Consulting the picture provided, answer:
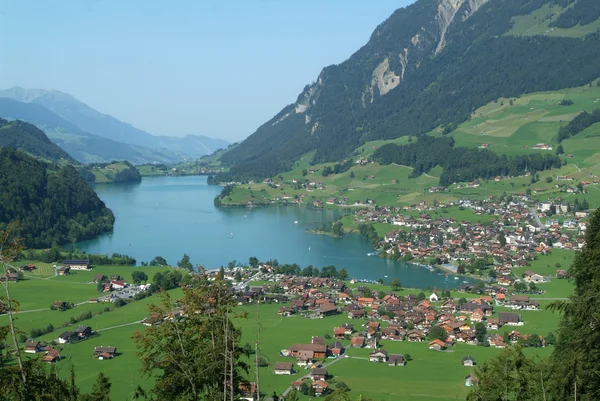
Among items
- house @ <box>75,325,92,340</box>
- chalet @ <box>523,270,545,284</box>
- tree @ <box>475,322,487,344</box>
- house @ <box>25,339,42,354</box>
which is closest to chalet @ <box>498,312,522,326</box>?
tree @ <box>475,322,487,344</box>

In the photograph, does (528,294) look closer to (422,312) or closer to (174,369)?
(422,312)

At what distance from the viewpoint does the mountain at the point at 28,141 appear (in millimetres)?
85875

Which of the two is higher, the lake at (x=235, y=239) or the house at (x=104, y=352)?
the lake at (x=235, y=239)

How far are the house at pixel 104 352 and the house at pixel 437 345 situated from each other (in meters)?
10.0

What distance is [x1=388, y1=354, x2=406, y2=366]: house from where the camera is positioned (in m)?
19.7

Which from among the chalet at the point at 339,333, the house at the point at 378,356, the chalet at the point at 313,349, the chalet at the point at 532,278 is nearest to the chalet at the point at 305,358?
the chalet at the point at 313,349

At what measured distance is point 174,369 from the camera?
711 centimetres

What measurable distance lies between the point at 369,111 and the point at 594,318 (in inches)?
3837

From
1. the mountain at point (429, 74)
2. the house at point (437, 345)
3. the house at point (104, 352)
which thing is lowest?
the house at point (437, 345)

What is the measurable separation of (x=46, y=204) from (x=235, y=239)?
1395 cm

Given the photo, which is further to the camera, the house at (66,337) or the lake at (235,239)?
the lake at (235,239)

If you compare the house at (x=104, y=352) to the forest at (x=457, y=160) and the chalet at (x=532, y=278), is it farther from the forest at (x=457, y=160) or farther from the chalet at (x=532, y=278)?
the forest at (x=457, y=160)

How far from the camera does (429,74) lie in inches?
4163

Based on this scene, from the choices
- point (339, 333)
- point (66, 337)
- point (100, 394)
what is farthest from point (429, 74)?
point (100, 394)
